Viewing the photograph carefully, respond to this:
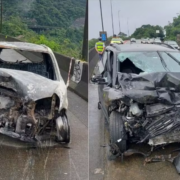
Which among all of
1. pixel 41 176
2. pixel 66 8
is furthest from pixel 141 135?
pixel 66 8

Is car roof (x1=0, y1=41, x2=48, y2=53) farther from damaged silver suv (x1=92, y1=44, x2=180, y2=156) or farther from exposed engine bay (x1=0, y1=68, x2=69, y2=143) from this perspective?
damaged silver suv (x1=92, y1=44, x2=180, y2=156)

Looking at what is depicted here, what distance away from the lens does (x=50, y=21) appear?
2570 cm

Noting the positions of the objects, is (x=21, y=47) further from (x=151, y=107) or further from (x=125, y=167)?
(x=125, y=167)

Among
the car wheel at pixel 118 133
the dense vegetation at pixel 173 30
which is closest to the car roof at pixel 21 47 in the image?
the car wheel at pixel 118 133

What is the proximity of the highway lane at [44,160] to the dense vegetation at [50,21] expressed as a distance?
Answer: 11.4 meters

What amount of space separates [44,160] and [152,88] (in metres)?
2.00

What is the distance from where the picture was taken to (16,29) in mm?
33438

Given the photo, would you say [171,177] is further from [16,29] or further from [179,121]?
[16,29]

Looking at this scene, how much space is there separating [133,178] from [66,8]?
2222cm

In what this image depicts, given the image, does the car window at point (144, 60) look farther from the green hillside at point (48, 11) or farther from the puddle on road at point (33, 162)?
the green hillside at point (48, 11)

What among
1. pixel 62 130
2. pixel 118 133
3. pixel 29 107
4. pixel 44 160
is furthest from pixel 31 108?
pixel 118 133

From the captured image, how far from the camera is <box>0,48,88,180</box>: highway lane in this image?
13.6 feet

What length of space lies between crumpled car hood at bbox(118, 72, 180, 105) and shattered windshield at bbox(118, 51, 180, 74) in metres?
0.67

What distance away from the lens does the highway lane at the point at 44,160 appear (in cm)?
414
